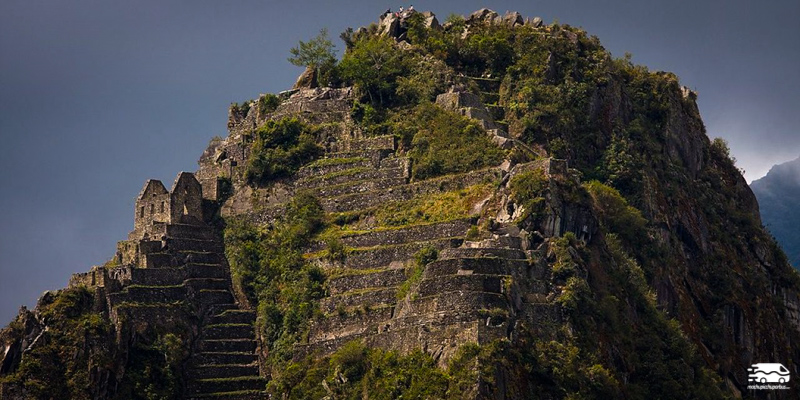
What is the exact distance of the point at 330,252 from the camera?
118 metres

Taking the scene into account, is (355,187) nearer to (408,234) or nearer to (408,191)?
(408,191)

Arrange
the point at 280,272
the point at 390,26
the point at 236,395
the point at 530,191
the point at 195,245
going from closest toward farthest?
the point at 236,395 → the point at 530,191 → the point at 280,272 → the point at 195,245 → the point at 390,26

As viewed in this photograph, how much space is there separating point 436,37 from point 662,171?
17.0 m

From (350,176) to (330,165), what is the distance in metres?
2.23

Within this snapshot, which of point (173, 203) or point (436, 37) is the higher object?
point (436, 37)

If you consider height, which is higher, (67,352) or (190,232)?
(190,232)

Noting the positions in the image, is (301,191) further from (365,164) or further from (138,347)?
(138,347)

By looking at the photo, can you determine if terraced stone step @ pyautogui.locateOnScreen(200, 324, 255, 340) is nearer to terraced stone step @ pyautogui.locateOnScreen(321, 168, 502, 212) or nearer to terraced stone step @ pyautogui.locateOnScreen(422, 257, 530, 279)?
terraced stone step @ pyautogui.locateOnScreen(321, 168, 502, 212)

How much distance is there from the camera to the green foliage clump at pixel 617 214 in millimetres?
121062

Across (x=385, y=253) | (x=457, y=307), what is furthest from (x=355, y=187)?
(x=457, y=307)

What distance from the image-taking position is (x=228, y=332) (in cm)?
11612

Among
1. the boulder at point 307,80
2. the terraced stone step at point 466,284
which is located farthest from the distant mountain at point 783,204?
the terraced stone step at point 466,284

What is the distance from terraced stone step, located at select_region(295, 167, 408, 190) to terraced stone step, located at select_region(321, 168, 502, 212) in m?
1.44

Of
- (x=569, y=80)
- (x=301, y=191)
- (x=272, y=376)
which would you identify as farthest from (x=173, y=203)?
(x=569, y=80)
